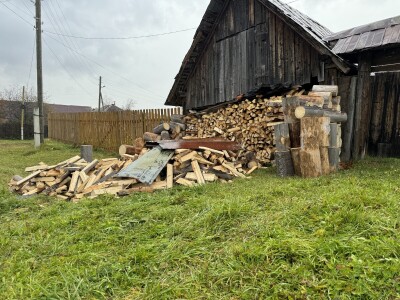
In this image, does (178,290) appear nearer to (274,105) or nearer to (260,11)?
(274,105)

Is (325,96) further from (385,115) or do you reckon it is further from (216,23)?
(216,23)

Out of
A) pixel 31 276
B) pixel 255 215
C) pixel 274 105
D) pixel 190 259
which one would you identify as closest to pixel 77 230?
pixel 31 276

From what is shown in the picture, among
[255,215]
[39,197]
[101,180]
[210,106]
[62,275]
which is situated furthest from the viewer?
[210,106]

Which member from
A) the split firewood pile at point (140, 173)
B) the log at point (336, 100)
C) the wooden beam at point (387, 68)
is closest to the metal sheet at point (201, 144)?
the split firewood pile at point (140, 173)

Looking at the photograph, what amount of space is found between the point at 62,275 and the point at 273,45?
7.85 metres

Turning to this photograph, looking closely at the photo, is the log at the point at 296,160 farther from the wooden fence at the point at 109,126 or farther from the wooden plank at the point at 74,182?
the wooden fence at the point at 109,126

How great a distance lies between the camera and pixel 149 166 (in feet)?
20.7

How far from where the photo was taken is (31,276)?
8.53 feet

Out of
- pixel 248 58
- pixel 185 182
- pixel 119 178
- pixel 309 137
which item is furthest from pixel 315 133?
pixel 248 58

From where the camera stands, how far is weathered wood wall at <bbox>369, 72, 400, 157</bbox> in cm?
739

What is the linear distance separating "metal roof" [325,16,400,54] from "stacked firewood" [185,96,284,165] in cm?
190

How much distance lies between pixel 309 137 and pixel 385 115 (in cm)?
331

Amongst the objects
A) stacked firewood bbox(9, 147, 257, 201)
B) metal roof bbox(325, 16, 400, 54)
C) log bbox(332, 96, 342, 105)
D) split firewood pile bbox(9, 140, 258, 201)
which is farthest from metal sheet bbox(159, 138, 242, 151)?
metal roof bbox(325, 16, 400, 54)

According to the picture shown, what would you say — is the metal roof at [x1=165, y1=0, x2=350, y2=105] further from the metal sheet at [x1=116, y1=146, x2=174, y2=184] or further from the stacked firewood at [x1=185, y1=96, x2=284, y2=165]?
the metal sheet at [x1=116, y1=146, x2=174, y2=184]
